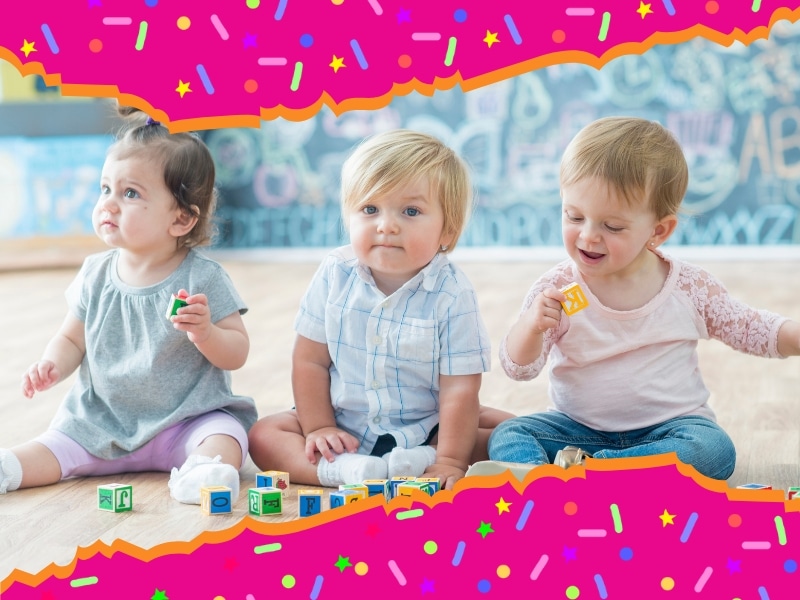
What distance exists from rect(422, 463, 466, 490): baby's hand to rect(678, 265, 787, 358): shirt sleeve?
40 cm

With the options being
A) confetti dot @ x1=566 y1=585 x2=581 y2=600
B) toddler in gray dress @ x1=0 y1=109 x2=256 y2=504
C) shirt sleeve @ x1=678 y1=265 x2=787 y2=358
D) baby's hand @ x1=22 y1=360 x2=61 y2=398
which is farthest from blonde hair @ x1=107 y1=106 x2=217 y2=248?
confetti dot @ x1=566 y1=585 x2=581 y2=600

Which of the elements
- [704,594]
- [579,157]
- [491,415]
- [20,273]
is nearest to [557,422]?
[491,415]

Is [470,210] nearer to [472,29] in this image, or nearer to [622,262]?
[622,262]

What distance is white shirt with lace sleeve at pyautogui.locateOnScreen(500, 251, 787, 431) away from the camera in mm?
1572

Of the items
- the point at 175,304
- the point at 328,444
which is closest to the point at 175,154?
the point at 175,304

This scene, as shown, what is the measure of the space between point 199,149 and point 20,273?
2684 millimetres

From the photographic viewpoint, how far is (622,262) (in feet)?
4.92

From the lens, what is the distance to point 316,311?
1.65m

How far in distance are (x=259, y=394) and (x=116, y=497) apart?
0.75 meters

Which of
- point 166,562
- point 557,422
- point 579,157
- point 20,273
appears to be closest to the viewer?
point 166,562

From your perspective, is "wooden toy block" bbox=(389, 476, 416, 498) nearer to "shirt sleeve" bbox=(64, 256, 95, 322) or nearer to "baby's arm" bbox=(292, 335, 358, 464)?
"baby's arm" bbox=(292, 335, 358, 464)

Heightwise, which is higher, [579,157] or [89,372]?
[579,157]

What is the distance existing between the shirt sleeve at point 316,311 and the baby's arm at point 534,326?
278mm

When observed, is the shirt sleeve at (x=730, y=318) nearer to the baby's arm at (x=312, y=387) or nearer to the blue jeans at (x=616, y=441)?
the blue jeans at (x=616, y=441)
